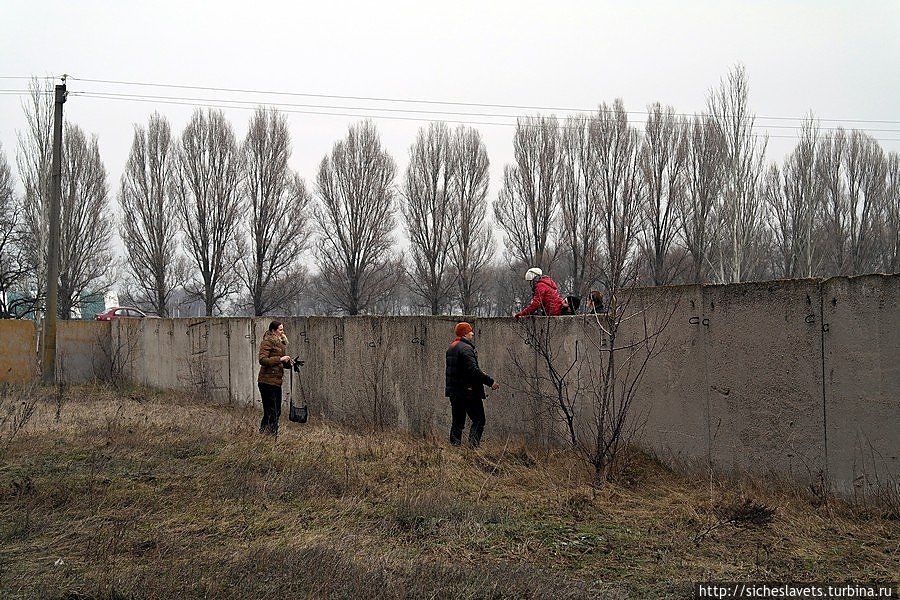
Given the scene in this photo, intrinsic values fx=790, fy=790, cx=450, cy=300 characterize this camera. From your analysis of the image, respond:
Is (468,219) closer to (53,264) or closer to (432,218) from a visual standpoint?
(432,218)

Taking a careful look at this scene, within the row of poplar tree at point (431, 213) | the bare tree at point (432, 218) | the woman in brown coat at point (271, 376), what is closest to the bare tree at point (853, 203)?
the row of poplar tree at point (431, 213)

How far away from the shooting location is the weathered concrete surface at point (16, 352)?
20153 millimetres

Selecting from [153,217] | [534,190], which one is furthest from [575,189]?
[153,217]

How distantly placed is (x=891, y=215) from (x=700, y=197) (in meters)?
11.0

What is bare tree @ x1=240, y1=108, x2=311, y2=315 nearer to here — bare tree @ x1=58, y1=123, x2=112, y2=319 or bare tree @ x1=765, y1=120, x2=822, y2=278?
bare tree @ x1=58, y1=123, x2=112, y2=319

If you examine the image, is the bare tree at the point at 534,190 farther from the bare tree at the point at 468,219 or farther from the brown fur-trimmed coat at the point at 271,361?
the brown fur-trimmed coat at the point at 271,361

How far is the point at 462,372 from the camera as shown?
9.90m

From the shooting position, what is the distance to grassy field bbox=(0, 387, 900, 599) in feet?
16.1

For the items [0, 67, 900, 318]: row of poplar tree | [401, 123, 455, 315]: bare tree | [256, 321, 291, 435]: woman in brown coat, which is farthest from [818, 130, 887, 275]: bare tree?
[256, 321, 291, 435]: woman in brown coat

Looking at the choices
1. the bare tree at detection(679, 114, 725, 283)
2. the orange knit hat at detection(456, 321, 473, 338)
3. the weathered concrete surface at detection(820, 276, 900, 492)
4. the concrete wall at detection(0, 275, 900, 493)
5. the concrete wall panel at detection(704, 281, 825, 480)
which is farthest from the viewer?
the bare tree at detection(679, 114, 725, 283)

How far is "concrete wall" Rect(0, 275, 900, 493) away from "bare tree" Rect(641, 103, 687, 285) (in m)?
25.1

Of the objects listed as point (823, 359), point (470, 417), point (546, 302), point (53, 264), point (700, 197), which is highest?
point (700, 197)

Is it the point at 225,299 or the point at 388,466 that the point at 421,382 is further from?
the point at 225,299

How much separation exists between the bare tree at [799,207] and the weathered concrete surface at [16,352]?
106 feet
